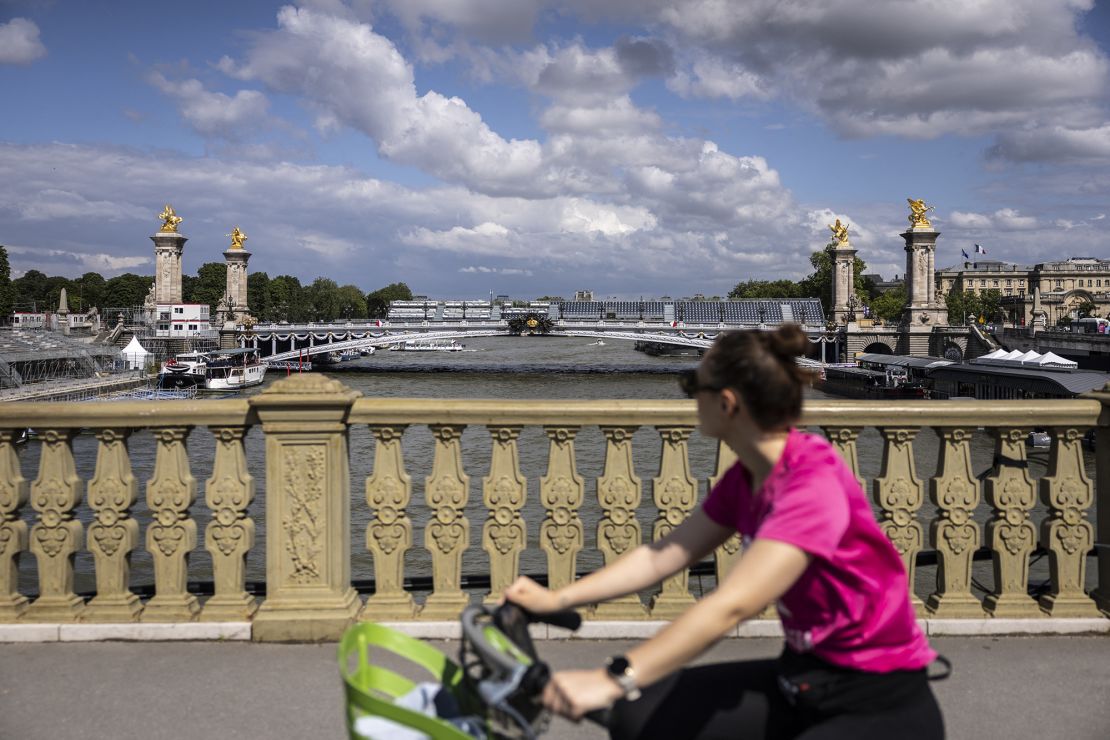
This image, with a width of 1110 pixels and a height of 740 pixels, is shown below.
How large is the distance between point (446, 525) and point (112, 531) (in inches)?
49.9

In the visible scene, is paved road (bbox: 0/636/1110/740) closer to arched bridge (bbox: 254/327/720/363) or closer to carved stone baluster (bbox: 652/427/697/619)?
carved stone baluster (bbox: 652/427/697/619)

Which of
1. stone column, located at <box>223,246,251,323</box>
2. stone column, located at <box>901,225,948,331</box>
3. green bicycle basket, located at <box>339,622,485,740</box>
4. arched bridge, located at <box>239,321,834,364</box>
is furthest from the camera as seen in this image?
stone column, located at <box>223,246,251,323</box>

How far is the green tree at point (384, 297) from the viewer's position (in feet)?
490

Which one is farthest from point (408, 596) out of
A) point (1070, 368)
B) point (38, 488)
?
point (1070, 368)

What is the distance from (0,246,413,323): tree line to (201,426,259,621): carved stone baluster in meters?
98.6

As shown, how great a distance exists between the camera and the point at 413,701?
167 centimetres

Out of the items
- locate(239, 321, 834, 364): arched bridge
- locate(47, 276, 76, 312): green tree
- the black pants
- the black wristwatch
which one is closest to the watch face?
the black wristwatch

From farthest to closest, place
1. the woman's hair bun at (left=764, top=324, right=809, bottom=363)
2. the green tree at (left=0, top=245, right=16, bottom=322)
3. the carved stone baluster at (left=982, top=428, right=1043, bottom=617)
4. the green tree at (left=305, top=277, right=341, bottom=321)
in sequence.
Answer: the green tree at (left=305, top=277, right=341, bottom=321) → the green tree at (left=0, top=245, right=16, bottom=322) → the carved stone baluster at (left=982, top=428, right=1043, bottom=617) → the woman's hair bun at (left=764, top=324, right=809, bottom=363)

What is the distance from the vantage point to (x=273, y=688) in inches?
121

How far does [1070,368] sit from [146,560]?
32.2 m

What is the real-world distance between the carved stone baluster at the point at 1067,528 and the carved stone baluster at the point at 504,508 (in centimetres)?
201

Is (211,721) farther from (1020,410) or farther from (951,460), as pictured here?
(1020,410)

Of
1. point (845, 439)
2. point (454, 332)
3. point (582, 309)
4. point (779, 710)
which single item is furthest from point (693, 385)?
point (582, 309)

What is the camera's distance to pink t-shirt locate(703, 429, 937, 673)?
159cm
